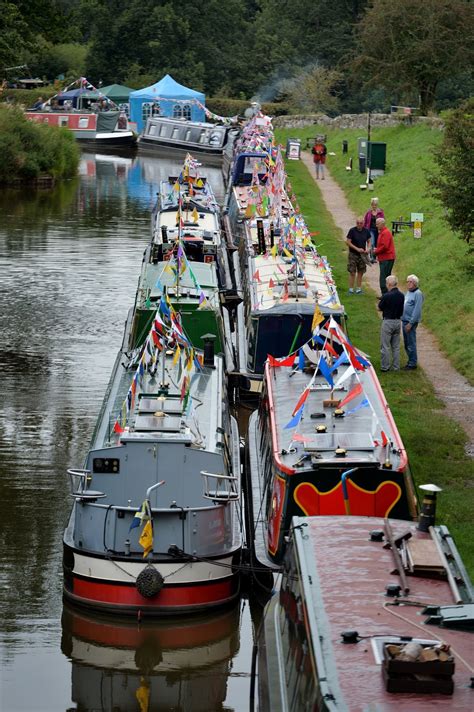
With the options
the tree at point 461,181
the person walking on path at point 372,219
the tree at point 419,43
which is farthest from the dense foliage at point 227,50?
the tree at point 461,181

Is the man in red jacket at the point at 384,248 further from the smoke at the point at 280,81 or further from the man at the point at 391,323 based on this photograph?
the smoke at the point at 280,81

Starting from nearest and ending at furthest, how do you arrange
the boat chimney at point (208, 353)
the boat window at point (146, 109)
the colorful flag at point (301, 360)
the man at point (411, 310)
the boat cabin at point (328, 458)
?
the boat cabin at point (328, 458)
the colorful flag at point (301, 360)
the boat chimney at point (208, 353)
the man at point (411, 310)
the boat window at point (146, 109)

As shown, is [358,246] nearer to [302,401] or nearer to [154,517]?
[302,401]

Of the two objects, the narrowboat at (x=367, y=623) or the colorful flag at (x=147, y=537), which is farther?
the colorful flag at (x=147, y=537)

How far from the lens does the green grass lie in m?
16.6

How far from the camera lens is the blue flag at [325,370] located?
17000mm

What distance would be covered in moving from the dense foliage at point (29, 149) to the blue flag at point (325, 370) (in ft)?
124

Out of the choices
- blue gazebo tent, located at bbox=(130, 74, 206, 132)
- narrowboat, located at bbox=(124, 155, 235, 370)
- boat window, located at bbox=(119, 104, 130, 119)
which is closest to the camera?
narrowboat, located at bbox=(124, 155, 235, 370)

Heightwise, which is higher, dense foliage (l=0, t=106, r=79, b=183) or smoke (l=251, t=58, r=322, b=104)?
smoke (l=251, t=58, r=322, b=104)

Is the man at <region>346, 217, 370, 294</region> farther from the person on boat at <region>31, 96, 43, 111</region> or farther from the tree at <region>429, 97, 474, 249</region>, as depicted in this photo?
the person on boat at <region>31, 96, 43, 111</region>

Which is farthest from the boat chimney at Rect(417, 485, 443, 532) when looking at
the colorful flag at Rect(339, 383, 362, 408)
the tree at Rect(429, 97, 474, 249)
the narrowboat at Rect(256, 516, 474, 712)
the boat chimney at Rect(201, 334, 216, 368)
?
the tree at Rect(429, 97, 474, 249)

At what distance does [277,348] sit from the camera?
895 inches

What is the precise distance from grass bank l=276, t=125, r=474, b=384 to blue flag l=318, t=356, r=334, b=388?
21.0ft

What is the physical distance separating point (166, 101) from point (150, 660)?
67209 mm
